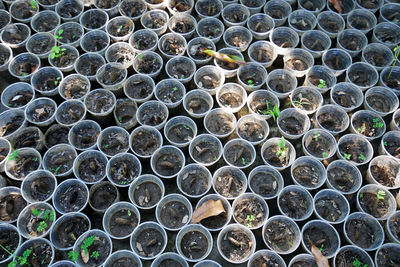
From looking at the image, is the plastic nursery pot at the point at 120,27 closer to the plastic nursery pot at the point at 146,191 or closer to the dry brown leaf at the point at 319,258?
the plastic nursery pot at the point at 146,191

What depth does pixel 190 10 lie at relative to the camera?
14.9 feet

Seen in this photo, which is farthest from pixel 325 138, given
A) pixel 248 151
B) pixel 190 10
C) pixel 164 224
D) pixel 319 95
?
pixel 190 10

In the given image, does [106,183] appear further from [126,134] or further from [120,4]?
[120,4]

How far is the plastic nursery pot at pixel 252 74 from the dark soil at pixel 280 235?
161cm

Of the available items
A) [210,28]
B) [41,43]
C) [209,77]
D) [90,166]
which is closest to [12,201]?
[90,166]

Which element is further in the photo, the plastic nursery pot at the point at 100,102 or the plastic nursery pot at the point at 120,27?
the plastic nursery pot at the point at 120,27

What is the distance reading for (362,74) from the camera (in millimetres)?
4230

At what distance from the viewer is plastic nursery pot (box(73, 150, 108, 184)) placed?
351 centimetres

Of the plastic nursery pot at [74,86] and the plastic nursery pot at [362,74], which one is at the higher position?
the plastic nursery pot at [362,74]

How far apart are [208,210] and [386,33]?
337 cm

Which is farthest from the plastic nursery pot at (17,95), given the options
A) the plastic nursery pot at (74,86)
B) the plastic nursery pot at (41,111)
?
the plastic nursery pot at (74,86)

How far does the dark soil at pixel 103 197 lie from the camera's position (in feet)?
11.1

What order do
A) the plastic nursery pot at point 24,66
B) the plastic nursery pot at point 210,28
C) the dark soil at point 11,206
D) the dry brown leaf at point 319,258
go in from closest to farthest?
the dry brown leaf at point 319,258 → the dark soil at point 11,206 → the plastic nursery pot at point 24,66 → the plastic nursery pot at point 210,28

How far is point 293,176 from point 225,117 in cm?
97
